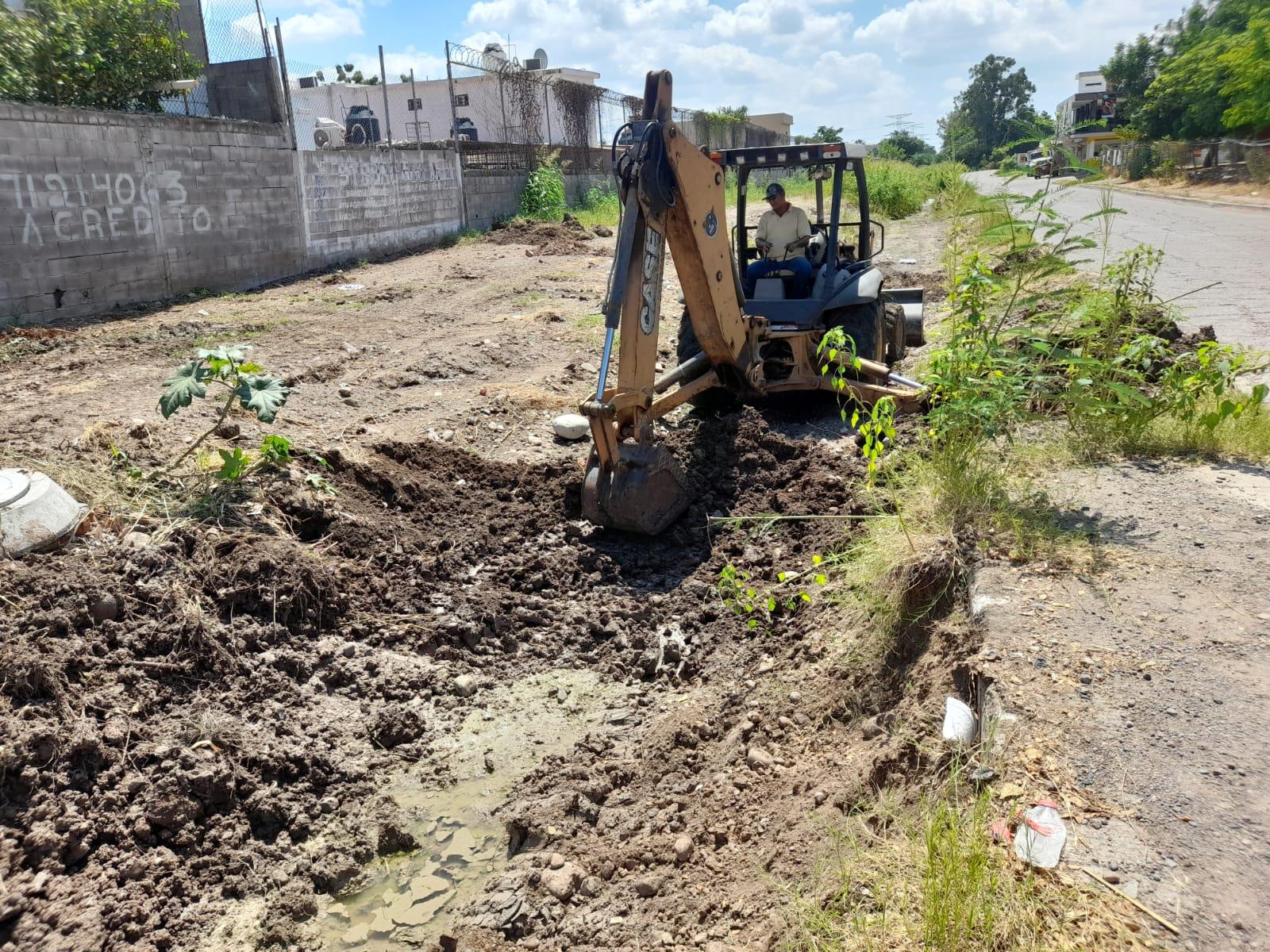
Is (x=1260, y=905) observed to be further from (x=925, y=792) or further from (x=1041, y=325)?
(x=1041, y=325)

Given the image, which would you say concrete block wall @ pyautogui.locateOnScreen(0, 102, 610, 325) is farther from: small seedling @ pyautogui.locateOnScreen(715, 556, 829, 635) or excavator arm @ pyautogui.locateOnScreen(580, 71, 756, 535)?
small seedling @ pyautogui.locateOnScreen(715, 556, 829, 635)

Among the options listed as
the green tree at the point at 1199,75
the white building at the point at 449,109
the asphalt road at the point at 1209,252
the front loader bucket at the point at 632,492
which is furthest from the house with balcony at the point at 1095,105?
the front loader bucket at the point at 632,492

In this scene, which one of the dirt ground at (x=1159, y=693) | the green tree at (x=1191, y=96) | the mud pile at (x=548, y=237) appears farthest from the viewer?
the green tree at (x=1191, y=96)

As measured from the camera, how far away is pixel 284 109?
1516 centimetres

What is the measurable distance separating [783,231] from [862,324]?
1062 millimetres

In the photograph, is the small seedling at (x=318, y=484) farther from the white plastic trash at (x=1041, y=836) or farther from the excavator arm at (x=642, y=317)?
the white plastic trash at (x=1041, y=836)

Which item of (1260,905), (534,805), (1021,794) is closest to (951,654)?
(1021,794)

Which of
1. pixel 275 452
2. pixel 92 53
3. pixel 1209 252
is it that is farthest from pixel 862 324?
pixel 92 53

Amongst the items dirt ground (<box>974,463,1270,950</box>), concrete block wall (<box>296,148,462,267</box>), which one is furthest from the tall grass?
concrete block wall (<box>296,148,462,267</box>)

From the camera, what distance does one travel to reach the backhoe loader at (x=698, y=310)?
17.8ft

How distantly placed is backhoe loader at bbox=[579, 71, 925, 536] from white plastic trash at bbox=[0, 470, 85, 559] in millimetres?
2673

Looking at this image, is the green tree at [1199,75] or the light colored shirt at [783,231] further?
the green tree at [1199,75]

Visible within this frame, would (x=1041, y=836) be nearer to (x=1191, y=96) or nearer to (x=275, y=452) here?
(x=275, y=452)

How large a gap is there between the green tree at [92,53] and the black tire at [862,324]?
1034 centimetres
